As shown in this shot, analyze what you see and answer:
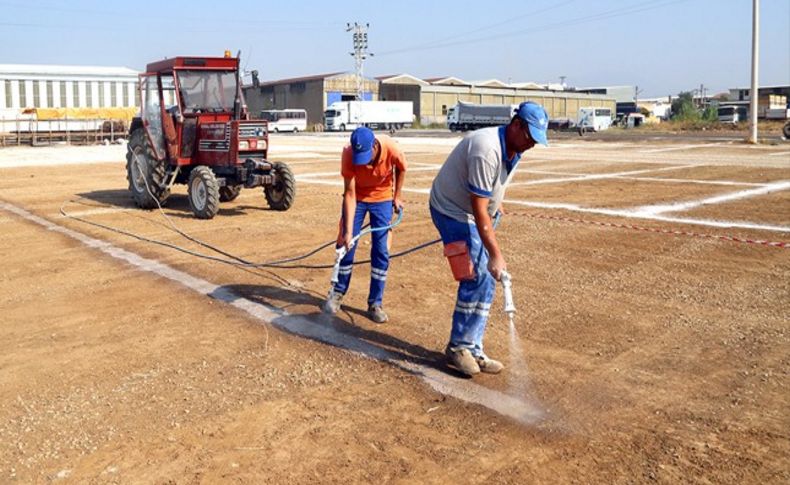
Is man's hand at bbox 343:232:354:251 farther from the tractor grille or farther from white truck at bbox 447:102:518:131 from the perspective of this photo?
white truck at bbox 447:102:518:131

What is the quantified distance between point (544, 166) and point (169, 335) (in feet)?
62.3

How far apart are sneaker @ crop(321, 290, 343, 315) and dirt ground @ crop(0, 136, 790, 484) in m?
0.15

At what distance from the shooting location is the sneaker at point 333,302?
683 cm

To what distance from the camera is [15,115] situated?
152ft

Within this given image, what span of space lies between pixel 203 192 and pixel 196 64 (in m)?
2.52

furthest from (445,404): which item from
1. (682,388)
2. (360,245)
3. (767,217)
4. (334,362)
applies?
(767,217)

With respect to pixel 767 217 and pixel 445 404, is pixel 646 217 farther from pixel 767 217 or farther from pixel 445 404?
pixel 445 404

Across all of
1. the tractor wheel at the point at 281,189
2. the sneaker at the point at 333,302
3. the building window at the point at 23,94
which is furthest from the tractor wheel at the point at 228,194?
the building window at the point at 23,94

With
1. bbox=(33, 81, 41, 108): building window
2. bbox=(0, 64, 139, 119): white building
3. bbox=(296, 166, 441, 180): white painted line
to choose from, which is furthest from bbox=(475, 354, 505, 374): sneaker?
bbox=(33, 81, 41, 108): building window

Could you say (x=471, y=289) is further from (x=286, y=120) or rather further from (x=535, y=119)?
(x=286, y=120)

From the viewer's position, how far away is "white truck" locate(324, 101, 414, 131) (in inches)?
2753

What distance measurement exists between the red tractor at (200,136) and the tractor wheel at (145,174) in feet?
0.06

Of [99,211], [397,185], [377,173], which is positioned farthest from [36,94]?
[377,173]

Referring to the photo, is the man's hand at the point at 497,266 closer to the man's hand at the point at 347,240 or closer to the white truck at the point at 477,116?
the man's hand at the point at 347,240
